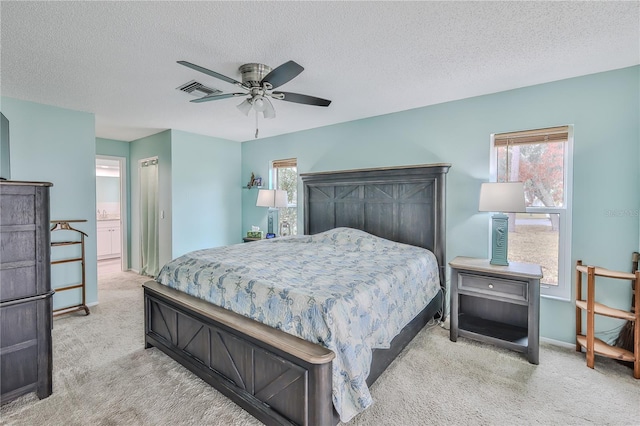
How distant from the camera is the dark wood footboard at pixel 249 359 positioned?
5.20ft

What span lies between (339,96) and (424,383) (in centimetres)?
287

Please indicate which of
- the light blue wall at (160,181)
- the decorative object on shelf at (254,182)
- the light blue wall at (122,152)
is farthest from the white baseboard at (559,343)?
the light blue wall at (122,152)

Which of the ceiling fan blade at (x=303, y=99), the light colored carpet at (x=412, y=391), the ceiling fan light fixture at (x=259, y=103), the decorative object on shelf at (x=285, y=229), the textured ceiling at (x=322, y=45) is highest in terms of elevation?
the textured ceiling at (x=322, y=45)

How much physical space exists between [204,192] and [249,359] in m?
3.92

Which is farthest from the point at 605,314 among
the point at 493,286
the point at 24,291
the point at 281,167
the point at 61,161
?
the point at 61,161

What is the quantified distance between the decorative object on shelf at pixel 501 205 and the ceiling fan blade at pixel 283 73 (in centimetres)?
211

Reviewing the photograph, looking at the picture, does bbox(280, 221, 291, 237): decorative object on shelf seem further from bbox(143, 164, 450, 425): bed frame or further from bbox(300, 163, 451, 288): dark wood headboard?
bbox(143, 164, 450, 425): bed frame

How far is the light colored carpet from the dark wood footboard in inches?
5.8

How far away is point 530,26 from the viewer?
197 cm

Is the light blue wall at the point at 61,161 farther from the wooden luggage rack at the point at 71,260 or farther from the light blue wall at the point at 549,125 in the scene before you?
the light blue wall at the point at 549,125

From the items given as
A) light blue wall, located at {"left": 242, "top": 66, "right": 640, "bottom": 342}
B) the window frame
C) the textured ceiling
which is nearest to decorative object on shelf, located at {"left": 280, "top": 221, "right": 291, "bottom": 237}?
the window frame

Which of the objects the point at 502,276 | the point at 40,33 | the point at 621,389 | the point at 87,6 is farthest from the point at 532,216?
the point at 40,33

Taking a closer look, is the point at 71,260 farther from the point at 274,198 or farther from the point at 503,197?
the point at 503,197

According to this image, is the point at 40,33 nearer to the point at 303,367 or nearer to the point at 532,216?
the point at 303,367
